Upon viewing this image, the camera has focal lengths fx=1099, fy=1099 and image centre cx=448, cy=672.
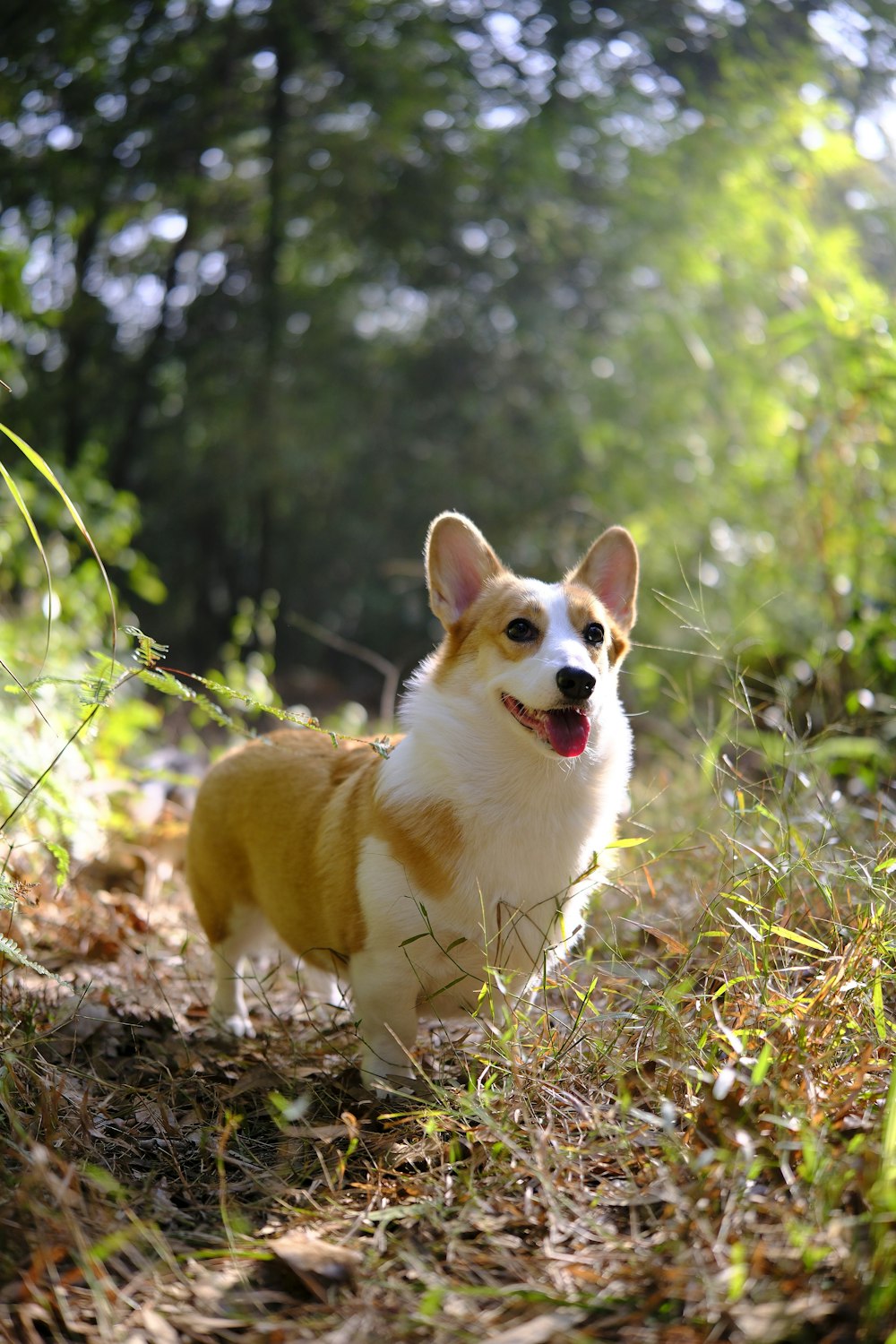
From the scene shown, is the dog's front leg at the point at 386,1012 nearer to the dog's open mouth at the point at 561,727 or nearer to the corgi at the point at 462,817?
the corgi at the point at 462,817

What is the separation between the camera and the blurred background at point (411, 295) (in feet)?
19.0

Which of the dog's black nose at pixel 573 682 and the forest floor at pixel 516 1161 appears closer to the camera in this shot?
the forest floor at pixel 516 1161

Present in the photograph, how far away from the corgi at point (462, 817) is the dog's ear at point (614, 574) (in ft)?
0.06

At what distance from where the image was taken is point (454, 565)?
2945 mm

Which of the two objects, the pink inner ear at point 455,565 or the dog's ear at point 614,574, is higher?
the pink inner ear at point 455,565

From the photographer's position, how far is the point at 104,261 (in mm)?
7277

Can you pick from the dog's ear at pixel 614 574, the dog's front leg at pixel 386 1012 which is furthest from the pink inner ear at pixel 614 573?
the dog's front leg at pixel 386 1012

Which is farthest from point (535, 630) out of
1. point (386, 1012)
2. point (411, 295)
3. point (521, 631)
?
point (411, 295)

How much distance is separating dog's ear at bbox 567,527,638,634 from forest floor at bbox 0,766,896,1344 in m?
0.67

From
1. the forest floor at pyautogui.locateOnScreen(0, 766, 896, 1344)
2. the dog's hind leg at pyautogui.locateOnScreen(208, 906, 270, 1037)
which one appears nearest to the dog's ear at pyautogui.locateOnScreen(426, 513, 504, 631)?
the forest floor at pyautogui.locateOnScreen(0, 766, 896, 1344)

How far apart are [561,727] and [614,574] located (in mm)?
756

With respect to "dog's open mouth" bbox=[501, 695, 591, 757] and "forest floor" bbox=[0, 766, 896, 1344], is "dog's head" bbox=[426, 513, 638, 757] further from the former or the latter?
"forest floor" bbox=[0, 766, 896, 1344]

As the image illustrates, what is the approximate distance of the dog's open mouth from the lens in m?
2.46

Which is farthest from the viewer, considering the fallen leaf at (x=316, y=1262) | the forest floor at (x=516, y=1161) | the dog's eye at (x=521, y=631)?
the dog's eye at (x=521, y=631)
